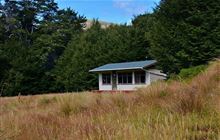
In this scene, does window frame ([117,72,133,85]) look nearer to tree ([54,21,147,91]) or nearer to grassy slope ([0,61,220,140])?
tree ([54,21,147,91])

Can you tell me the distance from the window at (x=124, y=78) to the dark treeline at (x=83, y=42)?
4.64m

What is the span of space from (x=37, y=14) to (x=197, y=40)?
47.1 meters

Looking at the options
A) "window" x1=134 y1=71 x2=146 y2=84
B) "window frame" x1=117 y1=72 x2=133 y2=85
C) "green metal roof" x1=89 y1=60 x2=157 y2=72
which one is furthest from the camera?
"window frame" x1=117 y1=72 x2=133 y2=85

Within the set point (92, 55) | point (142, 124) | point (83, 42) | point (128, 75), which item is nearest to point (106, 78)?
point (128, 75)

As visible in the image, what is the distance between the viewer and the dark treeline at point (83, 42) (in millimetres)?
35625

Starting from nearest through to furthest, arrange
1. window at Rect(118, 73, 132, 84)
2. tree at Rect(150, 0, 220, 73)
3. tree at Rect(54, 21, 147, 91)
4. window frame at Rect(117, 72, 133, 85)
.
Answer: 1. tree at Rect(150, 0, 220, 73)
2. window frame at Rect(117, 72, 133, 85)
3. window at Rect(118, 73, 132, 84)
4. tree at Rect(54, 21, 147, 91)

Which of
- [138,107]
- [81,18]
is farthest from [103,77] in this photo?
[138,107]

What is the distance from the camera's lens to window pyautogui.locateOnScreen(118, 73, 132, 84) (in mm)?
50062

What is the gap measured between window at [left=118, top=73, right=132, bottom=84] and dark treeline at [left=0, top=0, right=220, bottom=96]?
4.64 m

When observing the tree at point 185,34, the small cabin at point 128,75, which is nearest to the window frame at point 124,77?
the small cabin at point 128,75

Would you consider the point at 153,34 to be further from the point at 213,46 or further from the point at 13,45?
the point at 13,45

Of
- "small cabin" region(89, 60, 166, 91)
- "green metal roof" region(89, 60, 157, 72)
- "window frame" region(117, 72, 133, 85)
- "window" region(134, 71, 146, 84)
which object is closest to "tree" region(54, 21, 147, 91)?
"small cabin" region(89, 60, 166, 91)

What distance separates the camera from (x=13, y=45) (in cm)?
6544

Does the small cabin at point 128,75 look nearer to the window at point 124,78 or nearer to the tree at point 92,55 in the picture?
the window at point 124,78
